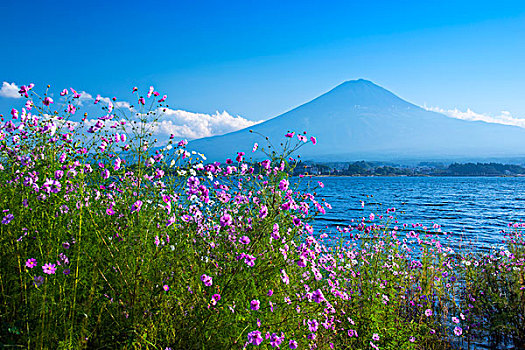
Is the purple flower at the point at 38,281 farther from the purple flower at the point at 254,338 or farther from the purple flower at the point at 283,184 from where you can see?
the purple flower at the point at 283,184

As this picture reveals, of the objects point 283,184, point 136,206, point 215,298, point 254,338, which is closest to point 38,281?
point 136,206

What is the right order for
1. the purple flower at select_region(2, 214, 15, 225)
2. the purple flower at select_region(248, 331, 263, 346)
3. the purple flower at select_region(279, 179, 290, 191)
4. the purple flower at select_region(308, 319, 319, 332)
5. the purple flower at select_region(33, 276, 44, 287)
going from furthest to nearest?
the purple flower at select_region(279, 179, 290, 191), the purple flower at select_region(308, 319, 319, 332), the purple flower at select_region(2, 214, 15, 225), the purple flower at select_region(33, 276, 44, 287), the purple flower at select_region(248, 331, 263, 346)

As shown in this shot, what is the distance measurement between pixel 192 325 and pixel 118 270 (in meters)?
0.72

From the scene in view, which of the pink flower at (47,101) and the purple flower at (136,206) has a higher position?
the pink flower at (47,101)

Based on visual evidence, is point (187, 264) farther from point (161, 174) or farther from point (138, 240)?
point (161, 174)

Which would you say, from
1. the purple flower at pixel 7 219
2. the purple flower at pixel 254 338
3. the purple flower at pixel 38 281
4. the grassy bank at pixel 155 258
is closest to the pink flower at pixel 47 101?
the grassy bank at pixel 155 258

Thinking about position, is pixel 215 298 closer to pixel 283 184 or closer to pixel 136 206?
→ pixel 136 206

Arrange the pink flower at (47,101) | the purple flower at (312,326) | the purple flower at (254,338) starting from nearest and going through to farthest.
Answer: the purple flower at (254,338) → the purple flower at (312,326) → the pink flower at (47,101)

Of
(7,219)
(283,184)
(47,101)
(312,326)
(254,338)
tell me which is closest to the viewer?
(254,338)

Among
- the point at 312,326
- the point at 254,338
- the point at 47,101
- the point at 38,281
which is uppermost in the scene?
the point at 47,101

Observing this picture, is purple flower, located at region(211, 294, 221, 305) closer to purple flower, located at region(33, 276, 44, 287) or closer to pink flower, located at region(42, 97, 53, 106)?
purple flower, located at region(33, 276, 44, 287)

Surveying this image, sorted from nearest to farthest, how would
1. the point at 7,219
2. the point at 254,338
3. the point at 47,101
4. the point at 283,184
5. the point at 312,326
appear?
the point at 254,338 → the point at 7,219 → the point at 312,326 → the point at 283,184 → the point at 47,101

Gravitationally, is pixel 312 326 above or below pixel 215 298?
below

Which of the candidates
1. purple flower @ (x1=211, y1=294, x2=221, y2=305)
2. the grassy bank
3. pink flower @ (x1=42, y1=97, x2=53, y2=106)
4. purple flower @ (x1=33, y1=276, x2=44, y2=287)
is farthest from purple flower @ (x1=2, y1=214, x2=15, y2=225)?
purple flower @ (x1=211, y1=294, x2=221, y2=305)
